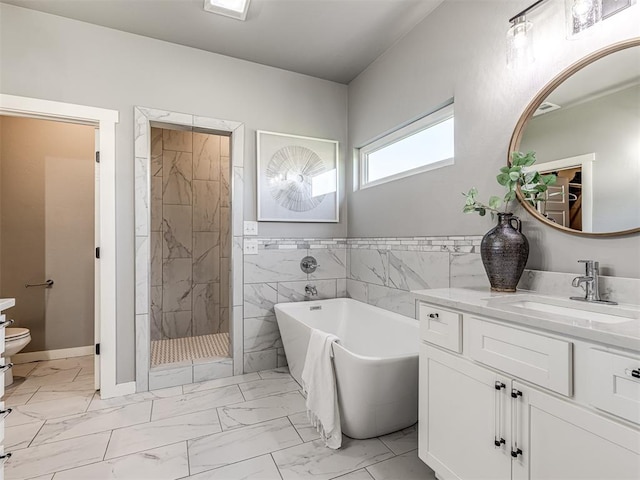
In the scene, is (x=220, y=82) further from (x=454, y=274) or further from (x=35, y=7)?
(x=454, y=274)

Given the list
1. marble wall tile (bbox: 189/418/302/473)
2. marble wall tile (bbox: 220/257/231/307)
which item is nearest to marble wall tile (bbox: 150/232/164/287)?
marble wall tile (bbox: 220/257/231/307)

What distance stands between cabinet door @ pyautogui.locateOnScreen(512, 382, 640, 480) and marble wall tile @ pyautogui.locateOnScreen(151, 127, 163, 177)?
391 cm

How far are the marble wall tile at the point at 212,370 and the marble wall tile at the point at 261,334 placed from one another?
0.21 m

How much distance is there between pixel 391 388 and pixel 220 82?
2.75 m

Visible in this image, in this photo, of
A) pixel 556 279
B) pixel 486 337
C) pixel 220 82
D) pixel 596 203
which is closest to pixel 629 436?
pixel 486 337

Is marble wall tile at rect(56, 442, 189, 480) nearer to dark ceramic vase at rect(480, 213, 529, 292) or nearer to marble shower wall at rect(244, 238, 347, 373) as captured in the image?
marble shower wall at rect(244, 238, 347, 373)

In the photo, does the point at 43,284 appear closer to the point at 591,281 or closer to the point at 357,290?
the point at 357,290

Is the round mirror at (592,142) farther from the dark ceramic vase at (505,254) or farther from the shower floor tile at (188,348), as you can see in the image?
the shower floor tile at (188,348)

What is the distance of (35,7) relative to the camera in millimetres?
2238

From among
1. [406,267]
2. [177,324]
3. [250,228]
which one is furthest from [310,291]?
[177,324]

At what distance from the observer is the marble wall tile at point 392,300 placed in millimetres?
2449

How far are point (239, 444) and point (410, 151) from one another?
239 cm

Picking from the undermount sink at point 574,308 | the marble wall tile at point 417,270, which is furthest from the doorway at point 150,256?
the undermount sink at point 574,308

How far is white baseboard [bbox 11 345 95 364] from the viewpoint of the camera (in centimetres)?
301
